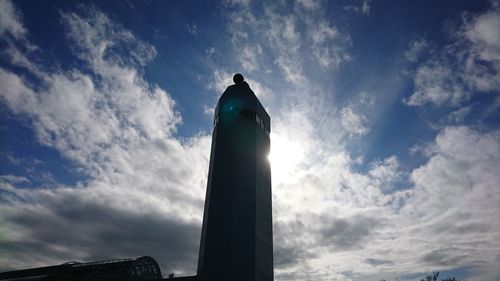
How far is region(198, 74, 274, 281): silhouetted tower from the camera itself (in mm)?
32688

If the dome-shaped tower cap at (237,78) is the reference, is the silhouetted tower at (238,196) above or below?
below

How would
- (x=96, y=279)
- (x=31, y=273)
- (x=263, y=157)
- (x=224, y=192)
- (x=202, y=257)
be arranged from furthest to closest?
(x=31, y=273), (x=96, y=279), (x=263, y=157), (x=224, y=192), (x=202, y=257)

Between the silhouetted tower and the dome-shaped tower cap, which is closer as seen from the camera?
the silhouetted tower

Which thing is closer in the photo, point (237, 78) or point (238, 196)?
point (238, 196)

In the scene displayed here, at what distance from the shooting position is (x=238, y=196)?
36.1 meters

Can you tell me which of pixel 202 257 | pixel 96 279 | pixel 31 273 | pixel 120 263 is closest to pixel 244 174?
pixel 202 257

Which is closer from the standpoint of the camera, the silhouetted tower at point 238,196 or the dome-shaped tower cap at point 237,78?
the silhouetted tower at point 238,196

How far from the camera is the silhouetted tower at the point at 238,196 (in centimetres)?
3269

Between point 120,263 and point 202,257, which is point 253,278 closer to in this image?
point 202,257

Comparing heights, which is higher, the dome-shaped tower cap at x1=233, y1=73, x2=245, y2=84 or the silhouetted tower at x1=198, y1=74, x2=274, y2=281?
the dome-shaped tower cap at x1=233, y1=73, x2=245, y2=84

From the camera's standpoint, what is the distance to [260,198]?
38.2 m

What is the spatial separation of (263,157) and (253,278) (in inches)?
652

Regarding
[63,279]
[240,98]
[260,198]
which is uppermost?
[240,98]

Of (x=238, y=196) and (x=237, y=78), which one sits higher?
(x=237, y=78)
